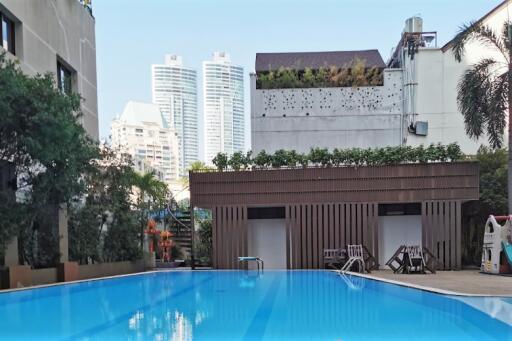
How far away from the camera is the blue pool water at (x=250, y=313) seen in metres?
5.83

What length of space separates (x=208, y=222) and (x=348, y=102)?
7562mm

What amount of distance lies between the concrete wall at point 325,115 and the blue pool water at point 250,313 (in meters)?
9.78

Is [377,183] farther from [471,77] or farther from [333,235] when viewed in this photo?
[471,77]

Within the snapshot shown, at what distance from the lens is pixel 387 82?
20.4 m

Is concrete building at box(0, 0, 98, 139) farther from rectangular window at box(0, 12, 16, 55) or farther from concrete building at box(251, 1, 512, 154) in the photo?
concrete building at box(251, 1, 512, 154)

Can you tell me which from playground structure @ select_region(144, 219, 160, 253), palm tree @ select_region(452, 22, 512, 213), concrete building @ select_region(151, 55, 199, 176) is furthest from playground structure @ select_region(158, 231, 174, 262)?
concrete building @ select_region(151, 55, 199, 176)

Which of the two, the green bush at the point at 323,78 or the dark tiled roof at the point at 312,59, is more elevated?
the dark tiled roof at the point at 312,59

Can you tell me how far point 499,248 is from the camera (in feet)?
42.4

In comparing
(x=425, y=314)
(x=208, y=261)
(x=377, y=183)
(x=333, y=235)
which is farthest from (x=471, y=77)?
(x=208, y=261)

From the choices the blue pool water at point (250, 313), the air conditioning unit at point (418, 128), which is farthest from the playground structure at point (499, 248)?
the air conditioning unit at point (418, 128)

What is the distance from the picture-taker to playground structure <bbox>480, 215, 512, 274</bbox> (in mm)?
12703

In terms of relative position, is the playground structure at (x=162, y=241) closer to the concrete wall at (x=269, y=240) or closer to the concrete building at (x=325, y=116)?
the concrete wall at (x=269, y=240)

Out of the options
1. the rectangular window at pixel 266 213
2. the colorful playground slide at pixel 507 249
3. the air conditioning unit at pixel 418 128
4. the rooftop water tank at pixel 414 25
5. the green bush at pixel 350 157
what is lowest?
the colorful playground slide at pixel 507 249

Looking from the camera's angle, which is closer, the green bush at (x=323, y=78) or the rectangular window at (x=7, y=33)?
the rectangular window at (x=7, y=33)
